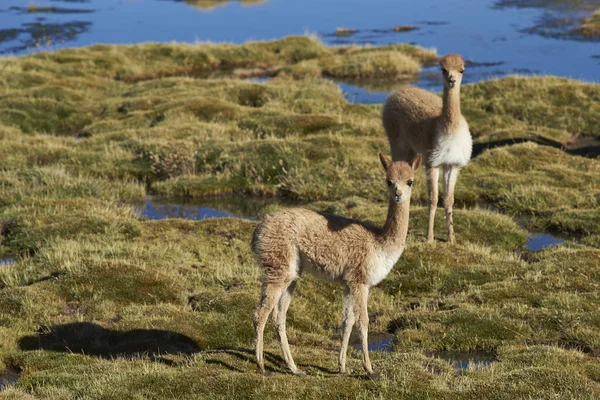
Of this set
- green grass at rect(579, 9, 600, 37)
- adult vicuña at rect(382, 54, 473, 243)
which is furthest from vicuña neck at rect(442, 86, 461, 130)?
green grass at rect(579, 9, 600, 37)

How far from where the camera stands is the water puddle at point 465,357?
12066mm

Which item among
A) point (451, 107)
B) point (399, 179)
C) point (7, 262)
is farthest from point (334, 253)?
point (7, 262)

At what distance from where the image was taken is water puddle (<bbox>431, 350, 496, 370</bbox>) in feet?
39.6

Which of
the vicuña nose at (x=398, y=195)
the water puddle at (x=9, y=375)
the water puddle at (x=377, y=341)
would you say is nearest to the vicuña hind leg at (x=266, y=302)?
the vicuña nose at (x=398, y=195)

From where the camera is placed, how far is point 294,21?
73.5 metres

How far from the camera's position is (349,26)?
6862cm

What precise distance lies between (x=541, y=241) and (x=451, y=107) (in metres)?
5.15

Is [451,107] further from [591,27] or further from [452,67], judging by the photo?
[591,27]

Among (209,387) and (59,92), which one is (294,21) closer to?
(59,92)

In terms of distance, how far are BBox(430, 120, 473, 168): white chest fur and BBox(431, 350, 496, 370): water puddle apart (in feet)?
17.8

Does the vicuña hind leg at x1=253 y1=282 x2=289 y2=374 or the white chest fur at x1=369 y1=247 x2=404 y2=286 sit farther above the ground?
the white chest fur at x1=369 y1=247 x2=404 y2=286

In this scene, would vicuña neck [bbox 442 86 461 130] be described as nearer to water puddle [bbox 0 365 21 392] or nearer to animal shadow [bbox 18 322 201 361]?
animal shadow [bbox 18 322 201 361]

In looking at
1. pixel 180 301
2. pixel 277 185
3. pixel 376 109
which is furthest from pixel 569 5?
pixel 180 301

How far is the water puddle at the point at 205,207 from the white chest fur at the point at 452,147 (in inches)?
272
